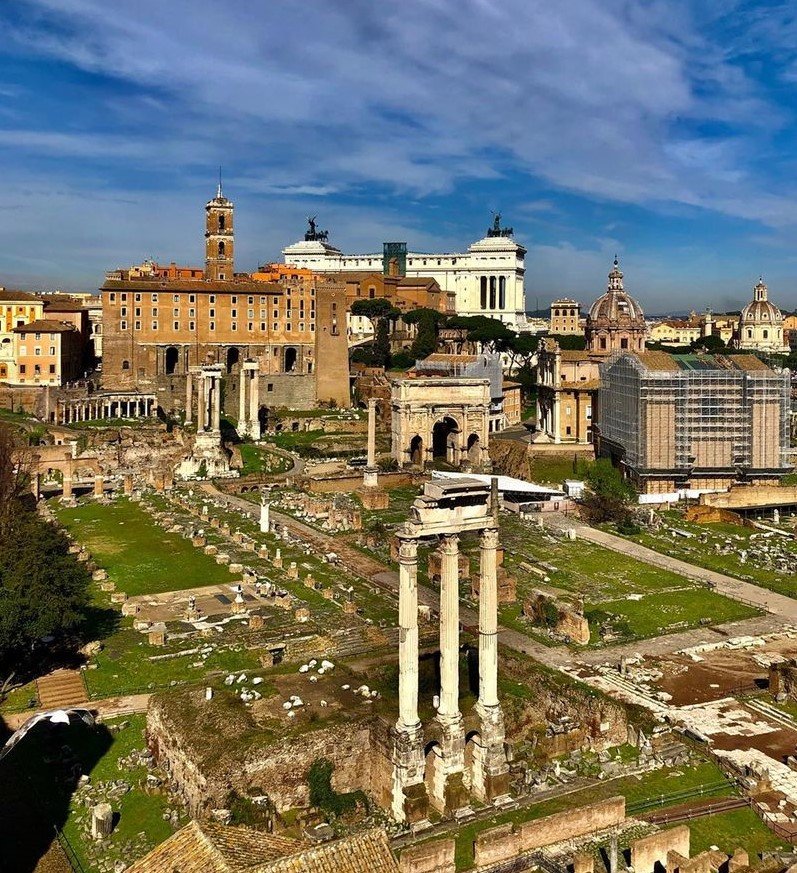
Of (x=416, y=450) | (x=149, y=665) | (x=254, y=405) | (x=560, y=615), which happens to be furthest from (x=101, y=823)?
(x=254, y=405)

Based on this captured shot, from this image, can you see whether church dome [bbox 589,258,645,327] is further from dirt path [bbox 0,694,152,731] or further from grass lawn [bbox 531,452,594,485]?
dirt path [bbox 0,694,152,731]

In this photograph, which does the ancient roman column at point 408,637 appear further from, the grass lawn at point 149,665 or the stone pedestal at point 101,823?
the grass lawn at point 149,665

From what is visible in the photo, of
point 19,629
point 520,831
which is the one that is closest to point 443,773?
point 520,831

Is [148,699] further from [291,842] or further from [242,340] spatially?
[242,340]

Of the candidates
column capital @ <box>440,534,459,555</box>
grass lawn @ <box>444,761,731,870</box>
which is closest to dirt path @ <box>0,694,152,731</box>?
column capital @ <box>440,534,459,555</box>

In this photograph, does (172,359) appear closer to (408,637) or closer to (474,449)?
(474,449)

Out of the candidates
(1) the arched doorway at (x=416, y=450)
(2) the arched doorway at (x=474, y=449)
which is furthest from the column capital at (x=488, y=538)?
(2) the arched doorway at (x=474, y=449)

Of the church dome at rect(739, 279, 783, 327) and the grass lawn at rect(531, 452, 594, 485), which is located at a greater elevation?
the church dome at rect(739, 279, 783, 327)
